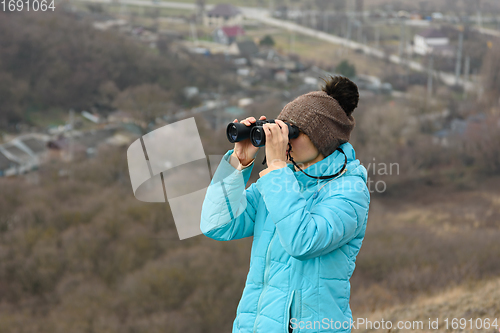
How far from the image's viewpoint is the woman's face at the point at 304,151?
1.09 metres

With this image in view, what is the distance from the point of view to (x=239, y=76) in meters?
31.6

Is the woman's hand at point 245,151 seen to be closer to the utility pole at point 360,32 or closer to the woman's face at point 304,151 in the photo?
the woman's face at point 304,151

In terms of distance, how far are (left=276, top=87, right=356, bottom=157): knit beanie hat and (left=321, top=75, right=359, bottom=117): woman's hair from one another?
0.08ft

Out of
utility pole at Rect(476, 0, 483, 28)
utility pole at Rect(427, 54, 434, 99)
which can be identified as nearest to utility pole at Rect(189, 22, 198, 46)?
utility pole at Rect(427, 54, 434, 99)

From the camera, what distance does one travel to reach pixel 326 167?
107 cm

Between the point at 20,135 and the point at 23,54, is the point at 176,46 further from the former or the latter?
the point at 20,135

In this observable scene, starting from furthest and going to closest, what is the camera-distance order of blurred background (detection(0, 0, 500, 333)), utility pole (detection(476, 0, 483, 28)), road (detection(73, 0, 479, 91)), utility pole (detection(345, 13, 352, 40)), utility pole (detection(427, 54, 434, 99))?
utility pole (detection(345, 13, 352, 40)), utility pole (detection(476, 0, 483, 28)), road (detection(73, 0, 479, 91)), utility pole (detection(427, 54, 434, 99)), blurred background (detection(0, 0, 500, 333))

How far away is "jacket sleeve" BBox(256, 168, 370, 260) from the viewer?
0.94m

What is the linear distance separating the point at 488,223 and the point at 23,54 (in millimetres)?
28885

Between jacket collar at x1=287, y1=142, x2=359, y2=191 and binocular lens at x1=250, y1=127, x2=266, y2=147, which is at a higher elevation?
binocular lens at x1=250, y1=127, x2=266, y2=147

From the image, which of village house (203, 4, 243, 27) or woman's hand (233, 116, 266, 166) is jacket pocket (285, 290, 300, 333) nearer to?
woman's hand (233, 116, 266, 166)

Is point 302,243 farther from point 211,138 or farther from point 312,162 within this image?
point 211,138

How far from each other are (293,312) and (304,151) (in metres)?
0.38

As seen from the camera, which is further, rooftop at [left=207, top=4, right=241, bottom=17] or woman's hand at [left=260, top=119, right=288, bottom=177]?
rooftop at [left=207, top=4, right=241, bottom=17]
